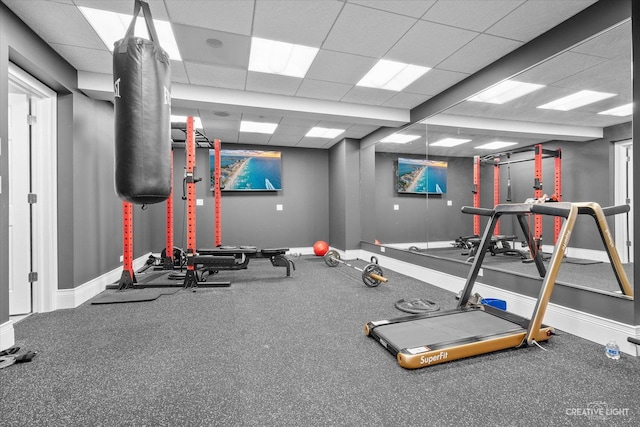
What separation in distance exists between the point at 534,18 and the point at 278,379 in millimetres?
3438

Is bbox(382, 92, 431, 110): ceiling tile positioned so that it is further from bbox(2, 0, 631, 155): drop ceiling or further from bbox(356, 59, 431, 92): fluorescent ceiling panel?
bbox(356, 59, 431, 92): fluorescent ceiling panel

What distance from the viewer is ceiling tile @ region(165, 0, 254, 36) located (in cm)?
226

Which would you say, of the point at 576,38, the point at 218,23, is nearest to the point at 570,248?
the point at 576,38

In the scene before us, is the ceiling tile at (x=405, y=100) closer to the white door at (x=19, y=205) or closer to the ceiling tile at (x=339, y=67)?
the ceiling tile at (x=339, y=67)

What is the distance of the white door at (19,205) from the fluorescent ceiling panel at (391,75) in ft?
12.3

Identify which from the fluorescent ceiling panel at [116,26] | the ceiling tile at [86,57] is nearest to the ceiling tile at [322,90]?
the fluorescent ceiling panel at [116,26]

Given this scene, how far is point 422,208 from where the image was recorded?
21.0 feet

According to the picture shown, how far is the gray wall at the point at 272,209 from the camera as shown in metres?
6.61

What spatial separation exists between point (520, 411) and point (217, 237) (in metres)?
4.55

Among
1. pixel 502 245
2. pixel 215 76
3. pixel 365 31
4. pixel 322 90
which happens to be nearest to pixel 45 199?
pixel 215 76

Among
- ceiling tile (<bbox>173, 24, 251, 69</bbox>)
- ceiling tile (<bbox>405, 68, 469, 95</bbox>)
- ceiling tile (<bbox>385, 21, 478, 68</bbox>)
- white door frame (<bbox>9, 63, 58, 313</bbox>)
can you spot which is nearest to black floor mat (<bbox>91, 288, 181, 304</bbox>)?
white door frame (<bbox>9, 63, 58, 313</bbox>)

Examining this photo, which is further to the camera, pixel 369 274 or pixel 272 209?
pixel 272 209

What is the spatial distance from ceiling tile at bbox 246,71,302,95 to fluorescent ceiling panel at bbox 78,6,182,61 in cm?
93

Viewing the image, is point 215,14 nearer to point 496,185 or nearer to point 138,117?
point 138,117
